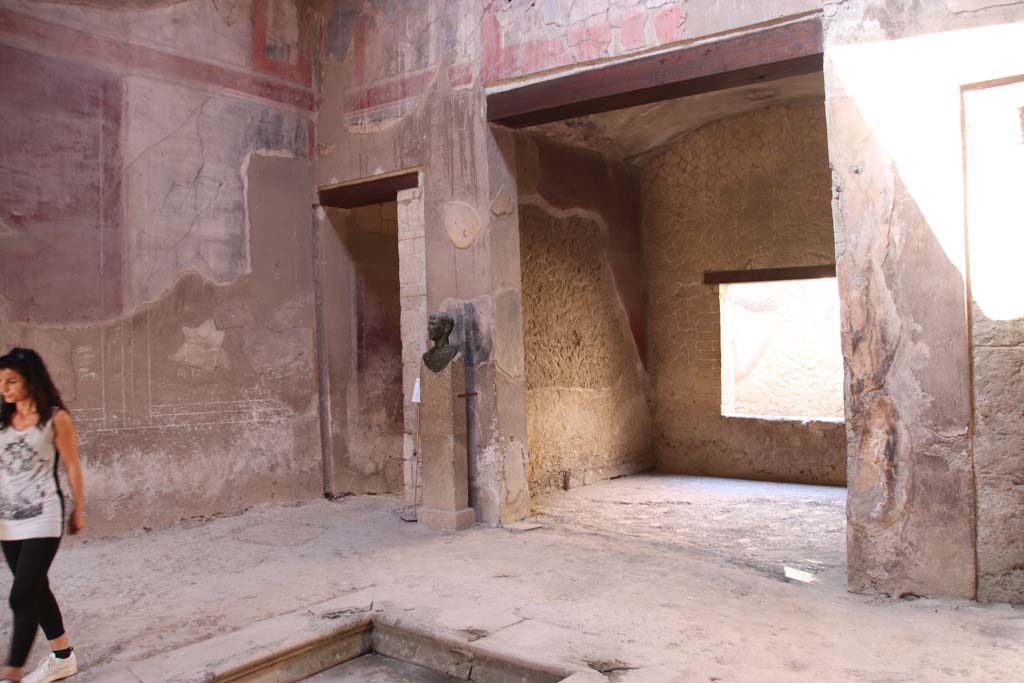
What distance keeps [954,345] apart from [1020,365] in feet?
0.87

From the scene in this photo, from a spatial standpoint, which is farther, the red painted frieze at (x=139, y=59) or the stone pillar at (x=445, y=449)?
the stone pillar at (x=445, y=449)

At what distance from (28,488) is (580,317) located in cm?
465

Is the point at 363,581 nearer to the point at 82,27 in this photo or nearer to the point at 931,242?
the point at 931,242

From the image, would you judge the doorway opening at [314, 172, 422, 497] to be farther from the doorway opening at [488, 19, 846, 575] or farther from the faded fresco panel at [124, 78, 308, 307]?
the doorway opening at [488, 19, 846, 575]

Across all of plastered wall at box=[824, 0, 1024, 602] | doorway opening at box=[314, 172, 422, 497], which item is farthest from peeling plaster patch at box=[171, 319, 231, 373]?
plastered wall at box=[824, 0, 1024, 602]

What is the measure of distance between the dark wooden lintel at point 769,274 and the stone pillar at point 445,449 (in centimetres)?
312

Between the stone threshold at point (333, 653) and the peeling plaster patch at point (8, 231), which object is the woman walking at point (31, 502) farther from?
the peeling plaster patch at point (8, 231)

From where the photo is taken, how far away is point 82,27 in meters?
5.07

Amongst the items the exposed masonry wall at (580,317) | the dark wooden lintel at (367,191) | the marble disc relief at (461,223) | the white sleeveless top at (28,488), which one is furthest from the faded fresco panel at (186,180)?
the white sleeveless top at (28,488)

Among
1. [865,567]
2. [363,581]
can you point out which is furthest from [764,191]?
[363,581]

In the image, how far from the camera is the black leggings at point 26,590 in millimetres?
2875

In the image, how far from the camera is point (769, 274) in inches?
282

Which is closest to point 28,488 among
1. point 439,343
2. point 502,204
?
point 439,343

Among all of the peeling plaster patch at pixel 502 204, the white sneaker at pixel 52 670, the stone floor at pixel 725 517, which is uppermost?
the peeling plaster patch at pixel 502 204
